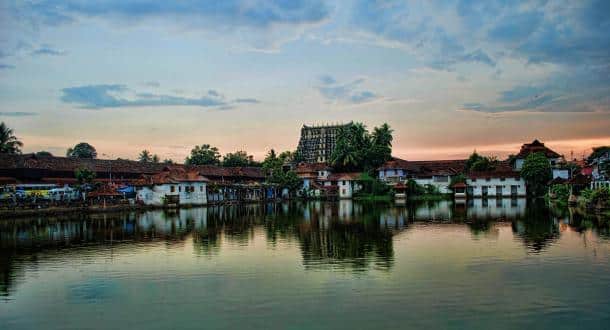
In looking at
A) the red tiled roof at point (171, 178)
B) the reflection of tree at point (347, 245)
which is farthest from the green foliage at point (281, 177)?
the reflection of tree at point (347, 245)

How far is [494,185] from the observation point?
62.0 m

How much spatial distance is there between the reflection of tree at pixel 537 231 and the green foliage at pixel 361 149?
42618 mm

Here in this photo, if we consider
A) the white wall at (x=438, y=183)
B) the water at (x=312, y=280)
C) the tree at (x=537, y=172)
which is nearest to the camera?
the water at (x=312, y=280)

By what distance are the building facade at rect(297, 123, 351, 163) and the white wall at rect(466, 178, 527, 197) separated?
46.5 meters

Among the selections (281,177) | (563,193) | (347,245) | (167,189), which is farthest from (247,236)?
(281,177)

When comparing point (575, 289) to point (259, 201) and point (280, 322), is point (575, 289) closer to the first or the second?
Result: point (280, 322)

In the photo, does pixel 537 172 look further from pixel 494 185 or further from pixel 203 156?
pixel 203 156

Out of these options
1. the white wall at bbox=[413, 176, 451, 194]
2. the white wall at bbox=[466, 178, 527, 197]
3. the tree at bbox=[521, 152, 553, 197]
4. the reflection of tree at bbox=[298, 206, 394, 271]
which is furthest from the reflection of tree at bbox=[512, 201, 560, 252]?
the white wall at bbox=[413, 176, 451, 194]

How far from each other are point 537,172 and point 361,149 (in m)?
24.7

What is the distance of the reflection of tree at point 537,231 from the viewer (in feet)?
63.0

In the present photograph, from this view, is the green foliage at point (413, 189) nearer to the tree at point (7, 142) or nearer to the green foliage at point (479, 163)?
the green foliage at point (479, 163)

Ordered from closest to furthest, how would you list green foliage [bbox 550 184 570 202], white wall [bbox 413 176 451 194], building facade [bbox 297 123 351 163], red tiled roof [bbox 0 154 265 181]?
green foliage [bbox 550 184 570 202] < red tiled roof [bbox 0 154 265 181] < white wall [bbox 413 176 451 194] < building facade [bbox 297 123 351 163]

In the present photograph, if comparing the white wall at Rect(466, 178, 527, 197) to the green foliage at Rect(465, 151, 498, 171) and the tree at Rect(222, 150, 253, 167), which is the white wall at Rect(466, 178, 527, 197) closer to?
the green foliage at Rect(465, 151, 498, 171)

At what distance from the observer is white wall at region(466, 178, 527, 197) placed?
201 ft
